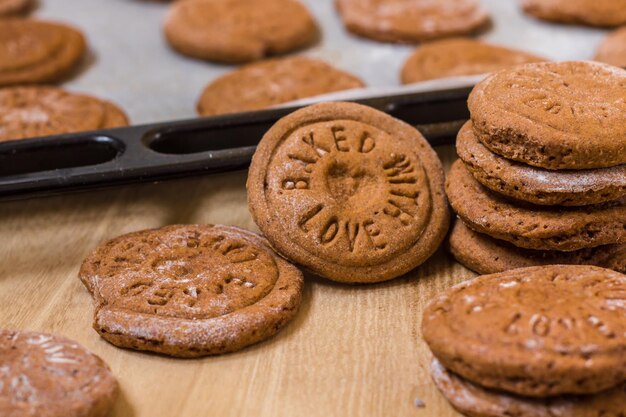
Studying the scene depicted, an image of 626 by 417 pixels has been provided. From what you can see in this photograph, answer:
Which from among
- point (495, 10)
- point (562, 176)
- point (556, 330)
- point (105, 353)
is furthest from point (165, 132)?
point (495, 10)

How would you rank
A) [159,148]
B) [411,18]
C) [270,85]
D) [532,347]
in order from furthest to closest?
[411,18] → [270,85] → [159,148] → [532,347]

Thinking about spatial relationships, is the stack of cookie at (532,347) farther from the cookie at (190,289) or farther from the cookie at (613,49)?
the cookie at (613,49)

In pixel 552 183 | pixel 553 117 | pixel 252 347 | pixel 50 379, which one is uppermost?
pixel 553 117

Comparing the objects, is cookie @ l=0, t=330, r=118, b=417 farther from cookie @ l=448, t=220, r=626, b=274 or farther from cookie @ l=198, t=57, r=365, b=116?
cookie @ l=198, t=57, r=365, b=116

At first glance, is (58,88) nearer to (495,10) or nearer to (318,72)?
(318,72)

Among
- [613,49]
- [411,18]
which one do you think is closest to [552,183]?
[613,49]

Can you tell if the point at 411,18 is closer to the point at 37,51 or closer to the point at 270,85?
the point at 270,85
